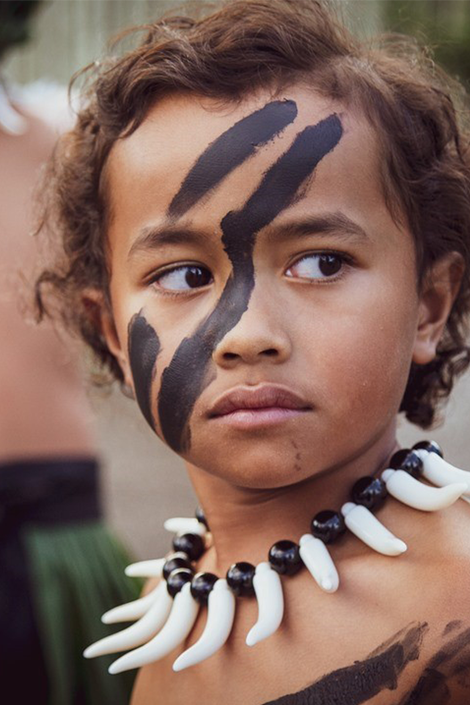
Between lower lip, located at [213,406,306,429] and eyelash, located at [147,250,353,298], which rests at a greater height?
eyelash, located at [147,250,353,298]

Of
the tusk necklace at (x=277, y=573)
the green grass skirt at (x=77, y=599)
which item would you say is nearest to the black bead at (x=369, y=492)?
the tusk necklace at (x=277, y=573)

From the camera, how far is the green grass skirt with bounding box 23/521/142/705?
2465mm

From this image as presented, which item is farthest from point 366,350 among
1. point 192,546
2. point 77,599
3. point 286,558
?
point 77,599

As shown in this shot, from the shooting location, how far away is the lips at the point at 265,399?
53.6 inches

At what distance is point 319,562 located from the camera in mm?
1419

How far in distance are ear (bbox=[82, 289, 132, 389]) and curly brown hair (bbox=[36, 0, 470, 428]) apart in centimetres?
1

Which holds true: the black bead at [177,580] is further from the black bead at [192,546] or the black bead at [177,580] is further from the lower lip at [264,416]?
the lower lip at [264,416]

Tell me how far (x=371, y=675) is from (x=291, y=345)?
1.42 ft

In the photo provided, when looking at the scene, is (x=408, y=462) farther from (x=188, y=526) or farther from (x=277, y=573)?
(x=188, y=526)

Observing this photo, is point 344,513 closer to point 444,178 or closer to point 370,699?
point 370,699

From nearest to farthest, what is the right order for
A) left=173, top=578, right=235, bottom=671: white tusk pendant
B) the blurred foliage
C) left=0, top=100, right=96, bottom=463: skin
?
left=173, top=578, right=235, bottom=671: white tusk pendant
left=0, top=100, right=96, bottom=463: skin
the blurred foliage

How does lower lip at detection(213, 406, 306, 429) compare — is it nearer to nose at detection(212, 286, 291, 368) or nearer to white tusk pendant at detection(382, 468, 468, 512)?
nose at detection(212, 286, 291, 368)

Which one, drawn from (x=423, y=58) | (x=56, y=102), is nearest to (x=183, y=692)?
(x=423, y=58)

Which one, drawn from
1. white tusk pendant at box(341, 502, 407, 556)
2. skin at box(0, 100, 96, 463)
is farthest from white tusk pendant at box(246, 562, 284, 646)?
skin at box(0, 100, 96, 463)
